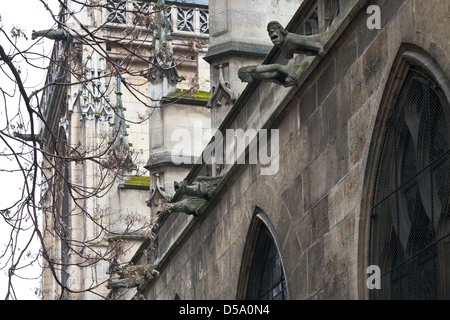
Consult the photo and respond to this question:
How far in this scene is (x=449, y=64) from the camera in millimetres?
8234

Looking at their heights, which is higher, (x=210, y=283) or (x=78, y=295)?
(x=78, y=295)

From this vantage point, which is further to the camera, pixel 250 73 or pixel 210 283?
pixel 210 283

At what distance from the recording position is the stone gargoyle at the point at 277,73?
1142 centimetres

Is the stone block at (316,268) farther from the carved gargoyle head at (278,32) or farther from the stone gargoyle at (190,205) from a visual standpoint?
the stone gargoyle at (190,205)

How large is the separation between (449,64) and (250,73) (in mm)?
3495

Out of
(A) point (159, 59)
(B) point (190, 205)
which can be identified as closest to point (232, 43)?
(B) point (190, 205)

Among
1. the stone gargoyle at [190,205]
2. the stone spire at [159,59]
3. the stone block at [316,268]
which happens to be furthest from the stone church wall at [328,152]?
the stone spire at [159,59]

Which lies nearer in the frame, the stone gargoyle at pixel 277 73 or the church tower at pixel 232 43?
the stone gargoyle at pixel 277 73

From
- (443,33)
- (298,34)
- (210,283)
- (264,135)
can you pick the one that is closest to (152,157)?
(210,283)

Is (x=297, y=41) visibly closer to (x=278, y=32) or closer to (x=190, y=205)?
(x=278, y=32)

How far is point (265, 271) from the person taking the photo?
13289mm

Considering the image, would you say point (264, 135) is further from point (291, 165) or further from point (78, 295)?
point (78, 295)

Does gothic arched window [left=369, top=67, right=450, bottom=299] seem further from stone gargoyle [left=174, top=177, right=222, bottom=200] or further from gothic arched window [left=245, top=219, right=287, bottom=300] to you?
stone gargoyle [left=174, top=177, right=222, bottom=200]

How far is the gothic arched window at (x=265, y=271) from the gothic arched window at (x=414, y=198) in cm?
300
